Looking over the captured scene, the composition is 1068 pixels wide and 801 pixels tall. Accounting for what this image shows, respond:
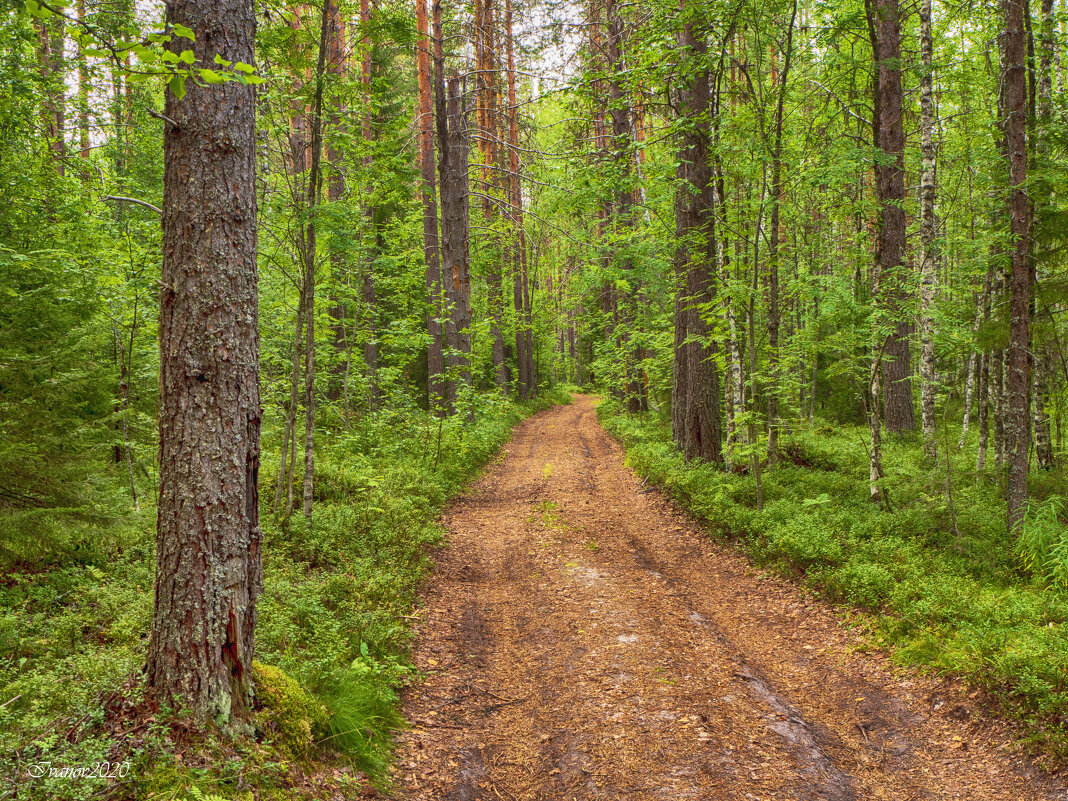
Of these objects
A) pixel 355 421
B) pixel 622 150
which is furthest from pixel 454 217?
pixel 622 150

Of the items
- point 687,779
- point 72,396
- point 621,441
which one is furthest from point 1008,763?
point 621,441

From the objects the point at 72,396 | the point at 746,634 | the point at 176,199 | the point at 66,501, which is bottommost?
the point at 746,634

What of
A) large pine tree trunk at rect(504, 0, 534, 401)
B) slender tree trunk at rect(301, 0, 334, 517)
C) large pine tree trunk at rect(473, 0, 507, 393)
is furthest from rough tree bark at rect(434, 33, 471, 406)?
large pine tree trunk at rect(504, 0, 534, 401)

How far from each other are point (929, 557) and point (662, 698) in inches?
158

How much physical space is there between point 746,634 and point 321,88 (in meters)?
8.52

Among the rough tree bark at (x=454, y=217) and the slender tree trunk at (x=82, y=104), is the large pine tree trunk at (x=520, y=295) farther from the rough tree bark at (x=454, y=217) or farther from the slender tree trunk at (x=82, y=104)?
the slender tree trunk at (x=82, y=104)

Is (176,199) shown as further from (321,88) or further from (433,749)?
(321,88)

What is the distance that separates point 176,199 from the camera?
3365 millimetres

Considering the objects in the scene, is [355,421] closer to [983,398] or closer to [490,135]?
[490,135]

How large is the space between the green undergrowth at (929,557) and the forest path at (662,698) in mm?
314

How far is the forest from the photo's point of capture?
331 centimetres

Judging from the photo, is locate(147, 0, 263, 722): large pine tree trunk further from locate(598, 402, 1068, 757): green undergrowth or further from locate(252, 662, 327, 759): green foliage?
locate(598, 402, 1068, 757): green undergrowth

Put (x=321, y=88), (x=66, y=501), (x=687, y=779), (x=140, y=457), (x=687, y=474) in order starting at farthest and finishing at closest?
1. (x=687, y=474)
2. (x=140, y=457)
3. (x=321, y=88)
4. (x=66, y=501)
5. (x=687, y=779)

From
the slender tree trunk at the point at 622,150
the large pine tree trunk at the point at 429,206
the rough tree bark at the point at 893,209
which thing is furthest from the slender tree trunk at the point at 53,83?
the rough tree bark at the point at 893,209
